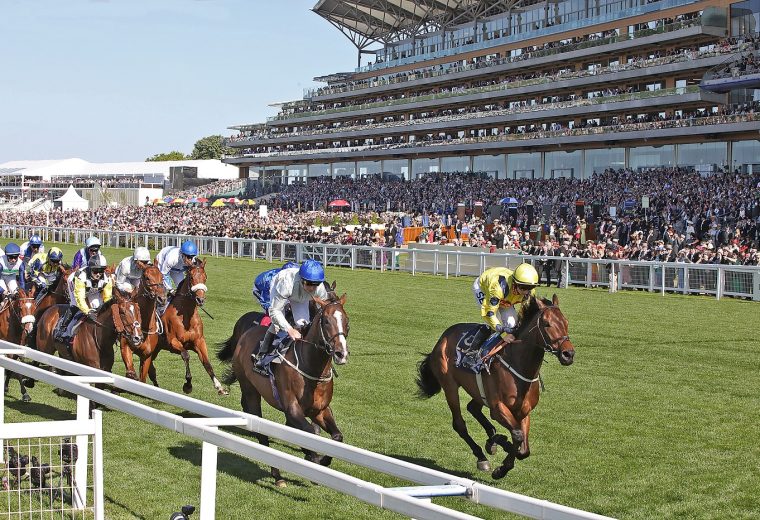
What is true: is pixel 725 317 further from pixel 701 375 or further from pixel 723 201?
pixel 723 201

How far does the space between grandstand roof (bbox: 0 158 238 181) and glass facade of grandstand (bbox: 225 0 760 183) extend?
9388mm

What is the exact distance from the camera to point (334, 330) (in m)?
6.37

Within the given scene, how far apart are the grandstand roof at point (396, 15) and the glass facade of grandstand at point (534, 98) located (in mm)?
161

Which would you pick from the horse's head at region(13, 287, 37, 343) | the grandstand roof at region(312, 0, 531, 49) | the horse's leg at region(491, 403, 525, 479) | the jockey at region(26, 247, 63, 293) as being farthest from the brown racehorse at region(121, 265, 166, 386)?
the grandstand roof at region(312, 0, 531, 49)

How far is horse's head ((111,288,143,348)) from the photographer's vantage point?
9227 mm

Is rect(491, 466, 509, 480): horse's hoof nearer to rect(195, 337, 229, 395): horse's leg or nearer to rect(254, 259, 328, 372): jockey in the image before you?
rect(254, 259, 328, 372): jockey

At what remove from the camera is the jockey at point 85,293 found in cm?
970

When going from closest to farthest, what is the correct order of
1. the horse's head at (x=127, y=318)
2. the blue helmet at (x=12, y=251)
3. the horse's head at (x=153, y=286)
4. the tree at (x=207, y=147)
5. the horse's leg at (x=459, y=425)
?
the horse's leg at (x=459, y=425)
the horse's head at (x=127, y=318)
the horse's head at (x=153, y=286)
the blue helmet at (x=12, y=251)
the tree at (x=207, y=147)

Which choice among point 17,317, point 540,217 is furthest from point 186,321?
point 540,217

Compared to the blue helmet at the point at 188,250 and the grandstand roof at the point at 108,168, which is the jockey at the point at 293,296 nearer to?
the blue helmet at the point at 188,250

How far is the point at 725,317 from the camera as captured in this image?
1711cm

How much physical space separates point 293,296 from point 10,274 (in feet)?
18.9

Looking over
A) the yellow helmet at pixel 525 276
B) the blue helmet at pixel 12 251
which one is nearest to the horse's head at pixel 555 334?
the yellow helmet at pixel 525 276

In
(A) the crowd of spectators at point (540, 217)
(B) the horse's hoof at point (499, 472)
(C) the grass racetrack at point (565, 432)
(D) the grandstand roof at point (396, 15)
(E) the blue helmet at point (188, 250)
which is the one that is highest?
(D) the grandstand roof at point (396, 15)
